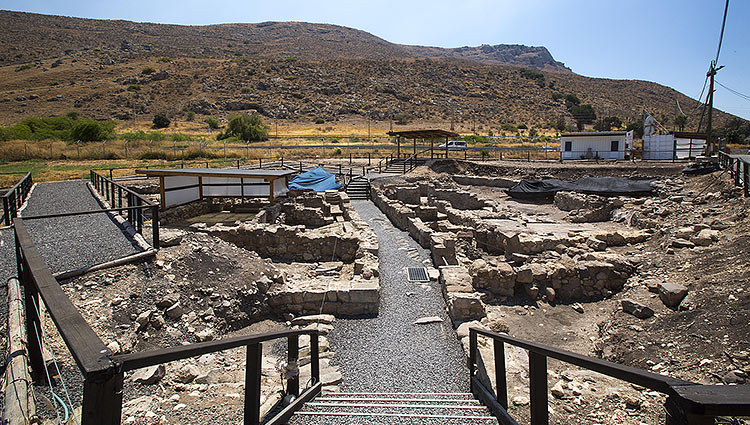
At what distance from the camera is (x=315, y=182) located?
23531mm

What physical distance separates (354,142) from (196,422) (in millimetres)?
46866

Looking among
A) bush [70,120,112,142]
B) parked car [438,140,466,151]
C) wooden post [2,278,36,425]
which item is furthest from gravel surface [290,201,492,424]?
bush [70,120,112,142]

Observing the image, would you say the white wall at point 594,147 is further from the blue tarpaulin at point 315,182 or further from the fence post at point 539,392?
the fence post at point 539,392

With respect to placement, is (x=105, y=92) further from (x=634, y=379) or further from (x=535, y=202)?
(x=634, y=379)

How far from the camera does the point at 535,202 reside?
24.3 meters

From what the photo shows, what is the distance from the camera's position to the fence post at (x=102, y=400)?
1693 millimetres

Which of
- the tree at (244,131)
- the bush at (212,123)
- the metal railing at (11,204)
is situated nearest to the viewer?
the metal railing at (11,204)

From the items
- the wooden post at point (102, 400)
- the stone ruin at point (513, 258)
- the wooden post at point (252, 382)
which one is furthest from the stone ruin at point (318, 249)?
the wooden post at point (102, 400)

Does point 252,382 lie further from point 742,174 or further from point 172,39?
point 172,39

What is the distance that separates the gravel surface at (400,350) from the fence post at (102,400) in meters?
2.47

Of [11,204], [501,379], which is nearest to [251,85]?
[11,204]

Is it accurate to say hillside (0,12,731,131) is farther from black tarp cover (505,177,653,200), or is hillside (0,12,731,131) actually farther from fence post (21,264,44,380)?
fence post (21,264,44,380)

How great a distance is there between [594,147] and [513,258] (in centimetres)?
3147

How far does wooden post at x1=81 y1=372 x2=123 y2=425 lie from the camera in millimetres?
1692
